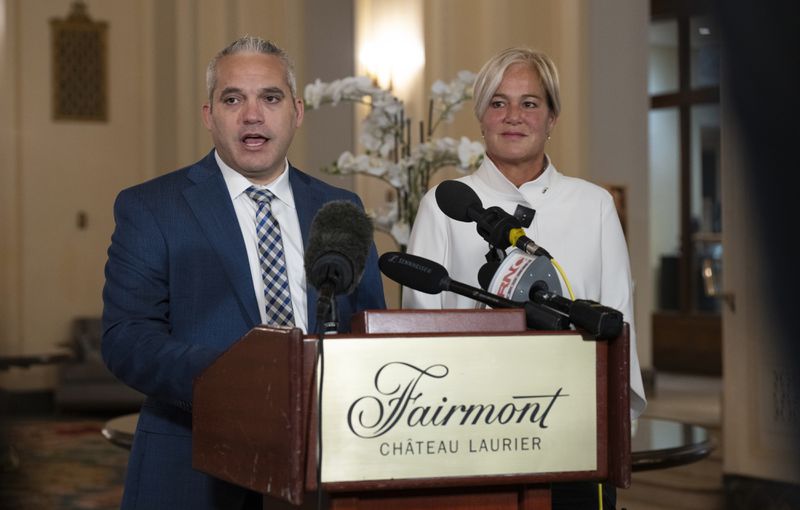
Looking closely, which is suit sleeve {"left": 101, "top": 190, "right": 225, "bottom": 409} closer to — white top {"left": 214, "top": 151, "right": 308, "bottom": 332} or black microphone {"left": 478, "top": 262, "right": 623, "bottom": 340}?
white top {"left": 214, "top": 151, "right": 308, "bottom": 332}

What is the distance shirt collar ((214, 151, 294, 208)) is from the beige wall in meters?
5.37

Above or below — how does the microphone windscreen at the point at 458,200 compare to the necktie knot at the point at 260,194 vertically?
below

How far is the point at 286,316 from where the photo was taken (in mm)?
1643

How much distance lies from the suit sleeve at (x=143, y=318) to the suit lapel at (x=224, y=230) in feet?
0.25

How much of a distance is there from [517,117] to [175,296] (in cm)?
79

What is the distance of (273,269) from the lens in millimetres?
1661

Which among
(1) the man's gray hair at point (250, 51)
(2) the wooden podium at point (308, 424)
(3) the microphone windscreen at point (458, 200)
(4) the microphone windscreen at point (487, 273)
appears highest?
(1) the man's gray hair at point (250, 51)

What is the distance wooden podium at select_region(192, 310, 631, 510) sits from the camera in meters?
1.02

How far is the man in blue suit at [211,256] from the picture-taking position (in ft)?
5.20

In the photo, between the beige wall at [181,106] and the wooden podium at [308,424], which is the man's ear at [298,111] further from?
the beige wall at [181,106]

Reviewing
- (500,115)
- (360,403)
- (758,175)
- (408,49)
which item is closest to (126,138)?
(408,49)

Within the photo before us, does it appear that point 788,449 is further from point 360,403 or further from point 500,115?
point 500,115

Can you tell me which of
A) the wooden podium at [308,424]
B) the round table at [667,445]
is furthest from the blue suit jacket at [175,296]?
the round table at [667,445]

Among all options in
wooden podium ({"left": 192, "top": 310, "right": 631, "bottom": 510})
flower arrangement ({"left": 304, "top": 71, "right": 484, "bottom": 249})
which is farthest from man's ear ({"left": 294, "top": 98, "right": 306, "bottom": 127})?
flower arrangement ({"left": 304, "top": 71, "right": 484, "bottom": 249})
